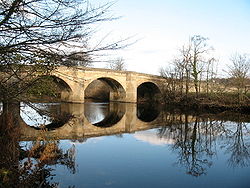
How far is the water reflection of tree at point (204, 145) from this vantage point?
6.14 metres

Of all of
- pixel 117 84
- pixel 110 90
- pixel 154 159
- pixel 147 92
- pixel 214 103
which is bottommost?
pixel 154 159

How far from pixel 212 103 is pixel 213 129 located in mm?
8314

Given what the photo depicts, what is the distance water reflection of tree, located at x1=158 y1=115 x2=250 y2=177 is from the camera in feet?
20.1

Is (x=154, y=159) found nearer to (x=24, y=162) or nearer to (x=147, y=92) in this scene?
(x=24, y=162)

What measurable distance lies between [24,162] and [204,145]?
237 inches

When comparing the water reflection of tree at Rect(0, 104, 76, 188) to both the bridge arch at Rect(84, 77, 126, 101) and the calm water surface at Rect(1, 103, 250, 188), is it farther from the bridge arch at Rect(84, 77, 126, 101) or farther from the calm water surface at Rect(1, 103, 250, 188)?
the bridge arch at Rect(84, 77, 126, 101)

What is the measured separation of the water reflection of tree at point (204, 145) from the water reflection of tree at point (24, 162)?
3.14 meters

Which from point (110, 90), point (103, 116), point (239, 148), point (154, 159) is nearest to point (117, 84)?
point (110, 90)

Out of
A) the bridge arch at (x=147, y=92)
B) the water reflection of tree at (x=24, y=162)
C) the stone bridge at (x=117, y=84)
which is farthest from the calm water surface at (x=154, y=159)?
the bridge arch at (x=147, y=92)

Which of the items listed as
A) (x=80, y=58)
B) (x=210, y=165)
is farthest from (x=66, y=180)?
(x=210, y=165)

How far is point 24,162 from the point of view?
174 inches

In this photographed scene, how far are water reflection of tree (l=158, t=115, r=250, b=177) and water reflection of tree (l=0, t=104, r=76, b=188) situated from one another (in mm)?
3136

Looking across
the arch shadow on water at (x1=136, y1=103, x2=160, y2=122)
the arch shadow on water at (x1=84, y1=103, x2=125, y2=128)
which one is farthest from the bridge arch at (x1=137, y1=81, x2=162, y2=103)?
the arch shadow on water at (x1=84, y1=103, x2=125, y2=128)

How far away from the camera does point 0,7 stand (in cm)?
272
